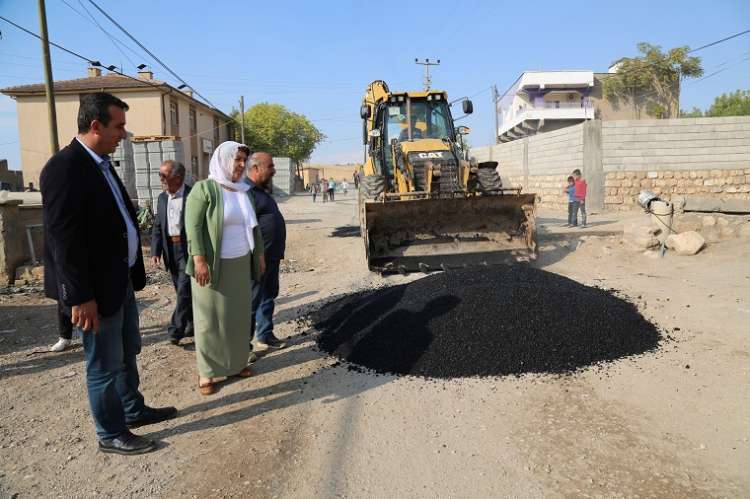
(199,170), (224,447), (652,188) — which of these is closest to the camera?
(224,447)

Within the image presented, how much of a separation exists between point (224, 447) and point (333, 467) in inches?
26.0

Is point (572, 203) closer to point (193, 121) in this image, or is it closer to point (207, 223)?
point (207, 223)

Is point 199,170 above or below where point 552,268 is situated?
above

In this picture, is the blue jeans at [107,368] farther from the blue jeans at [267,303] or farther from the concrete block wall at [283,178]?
the concrete block wall at [283,178]

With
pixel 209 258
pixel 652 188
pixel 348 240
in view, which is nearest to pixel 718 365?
pixel 209 258

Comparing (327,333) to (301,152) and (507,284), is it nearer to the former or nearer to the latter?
(507,284)

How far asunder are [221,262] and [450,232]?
4.70 meters

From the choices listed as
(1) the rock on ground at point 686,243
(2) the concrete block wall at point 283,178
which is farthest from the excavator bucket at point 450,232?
(2) the concrete block wall at point 283,178

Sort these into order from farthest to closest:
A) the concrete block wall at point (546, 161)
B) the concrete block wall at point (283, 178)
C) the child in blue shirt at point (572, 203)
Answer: the concrete block wall at point (283, 178) → the concrete block wall at point (546, 161) → the child in blue shirt at point (572, 203)

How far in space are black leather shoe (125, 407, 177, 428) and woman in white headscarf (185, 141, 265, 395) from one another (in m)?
0.33

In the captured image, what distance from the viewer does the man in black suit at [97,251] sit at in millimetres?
2416

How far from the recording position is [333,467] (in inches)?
101

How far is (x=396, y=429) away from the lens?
9.62ft

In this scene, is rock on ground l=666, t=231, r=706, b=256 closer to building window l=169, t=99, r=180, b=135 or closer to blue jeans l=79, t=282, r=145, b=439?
blue jeans l=79, t=282, r=145, b=439
